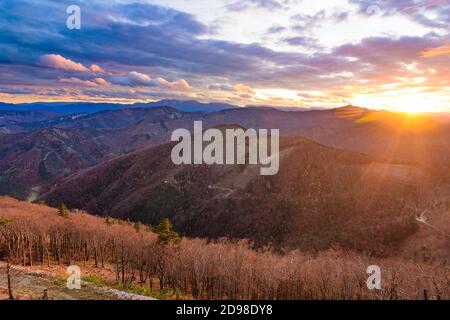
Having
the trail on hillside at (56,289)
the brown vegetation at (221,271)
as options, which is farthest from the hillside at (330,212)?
the trail on hillside at (56,289)

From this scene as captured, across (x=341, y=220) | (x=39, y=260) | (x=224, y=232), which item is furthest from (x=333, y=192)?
(x=39, y=260)

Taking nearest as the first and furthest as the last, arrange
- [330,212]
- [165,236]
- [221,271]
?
[221,271] < [165,236] < [330,212]

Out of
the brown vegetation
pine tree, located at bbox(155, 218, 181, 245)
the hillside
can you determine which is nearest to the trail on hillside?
the brown vegetation

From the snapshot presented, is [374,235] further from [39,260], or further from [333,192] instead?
[39,260]

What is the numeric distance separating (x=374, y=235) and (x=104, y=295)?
350ft

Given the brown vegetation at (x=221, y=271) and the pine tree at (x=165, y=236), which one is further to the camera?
the pine tree at (x=165, y=236)

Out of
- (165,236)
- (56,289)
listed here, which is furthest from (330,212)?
(56,289)

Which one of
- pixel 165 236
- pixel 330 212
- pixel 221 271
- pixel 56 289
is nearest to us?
pixel 56 289

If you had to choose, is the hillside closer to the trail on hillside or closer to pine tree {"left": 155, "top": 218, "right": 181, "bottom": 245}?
pine tree {"left": 155, "top": 218, "right": 181, "bottom": 245}

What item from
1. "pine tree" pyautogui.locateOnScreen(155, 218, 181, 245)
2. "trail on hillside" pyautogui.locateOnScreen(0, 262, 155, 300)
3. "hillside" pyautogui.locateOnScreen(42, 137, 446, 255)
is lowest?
"hillside" pyautogui.locateOnScreen(42, 137, 446, 255)

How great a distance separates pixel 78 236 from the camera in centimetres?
8450

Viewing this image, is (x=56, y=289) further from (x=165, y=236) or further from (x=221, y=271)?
(x=165, y=236)

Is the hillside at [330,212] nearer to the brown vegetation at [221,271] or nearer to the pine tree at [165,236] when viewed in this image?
the brown vegetation at [221,271]
